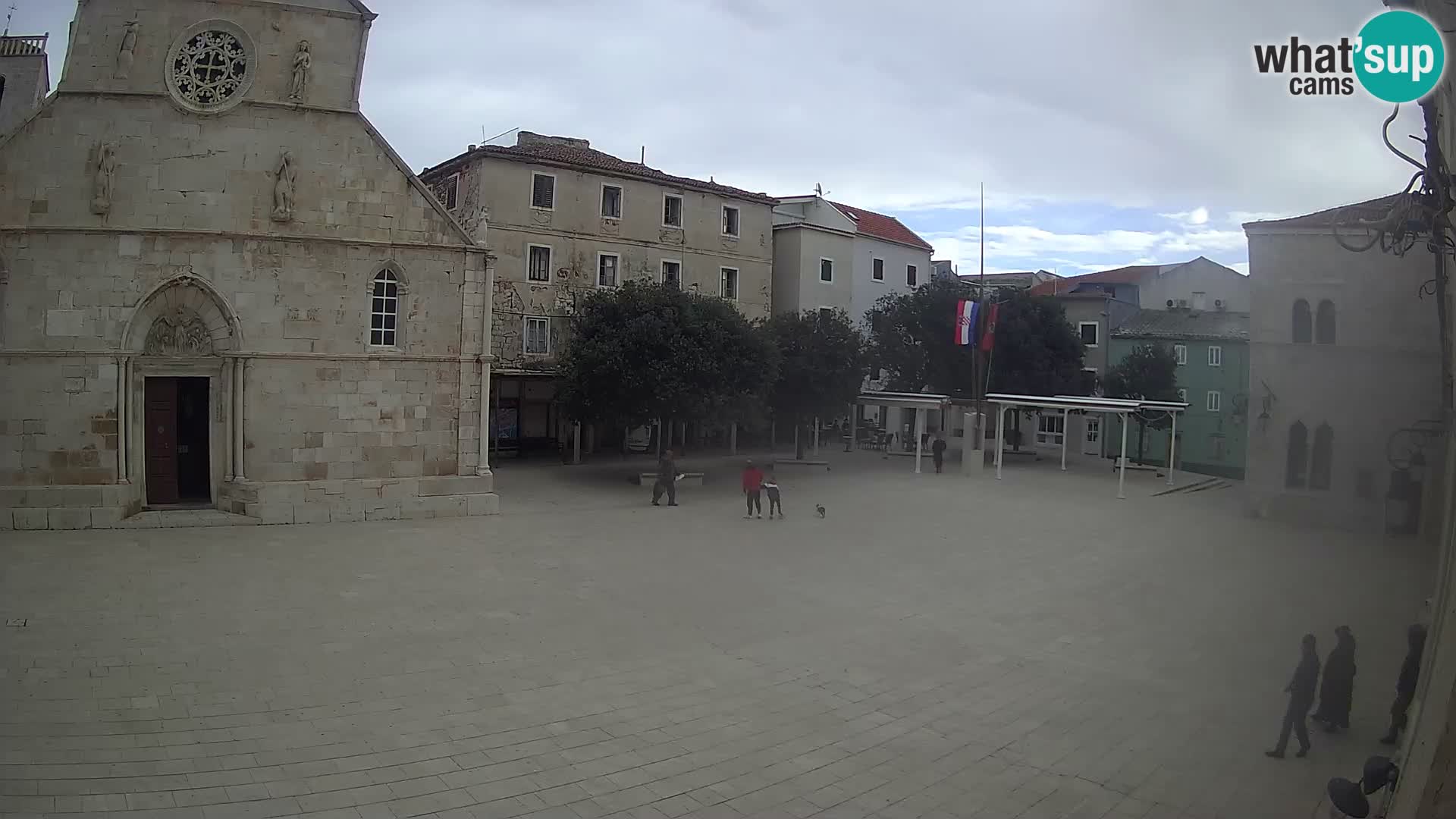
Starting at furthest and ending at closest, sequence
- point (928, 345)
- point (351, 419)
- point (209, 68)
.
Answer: point (928, 345) < point (351, 419) < point (209, 68)

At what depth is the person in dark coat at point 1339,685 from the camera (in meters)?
6.59

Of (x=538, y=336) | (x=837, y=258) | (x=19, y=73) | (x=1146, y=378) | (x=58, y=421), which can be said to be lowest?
(x=58, y=421)

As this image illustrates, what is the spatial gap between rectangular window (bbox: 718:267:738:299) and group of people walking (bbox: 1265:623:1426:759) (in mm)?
29719

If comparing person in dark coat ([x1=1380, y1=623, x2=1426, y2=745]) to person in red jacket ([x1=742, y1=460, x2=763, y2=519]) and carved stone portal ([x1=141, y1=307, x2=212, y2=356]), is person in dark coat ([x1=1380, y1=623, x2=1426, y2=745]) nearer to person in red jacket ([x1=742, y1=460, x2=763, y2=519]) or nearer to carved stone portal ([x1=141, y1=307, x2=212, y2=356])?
person in red jacket ([x1=742, y1=460, x2=763, y2=519])

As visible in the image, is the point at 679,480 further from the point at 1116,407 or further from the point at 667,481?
the point at 1116,407

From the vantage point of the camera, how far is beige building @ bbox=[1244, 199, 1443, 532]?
20.7ft

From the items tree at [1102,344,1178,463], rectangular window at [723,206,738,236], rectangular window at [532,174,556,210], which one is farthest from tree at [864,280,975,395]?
rectangular window at [532,174,556,210]

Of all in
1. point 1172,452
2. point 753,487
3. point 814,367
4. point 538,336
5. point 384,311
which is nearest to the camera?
point 1172,452

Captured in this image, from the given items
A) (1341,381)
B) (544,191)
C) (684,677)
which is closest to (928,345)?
(544,191)

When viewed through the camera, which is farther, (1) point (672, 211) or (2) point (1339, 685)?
(1) point (672, 211)

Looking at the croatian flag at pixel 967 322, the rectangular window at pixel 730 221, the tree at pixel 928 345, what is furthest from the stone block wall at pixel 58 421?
the tree at pixel 928 345

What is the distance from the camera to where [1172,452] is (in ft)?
50.0

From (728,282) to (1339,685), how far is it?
100ft

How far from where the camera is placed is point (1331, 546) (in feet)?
22.6
